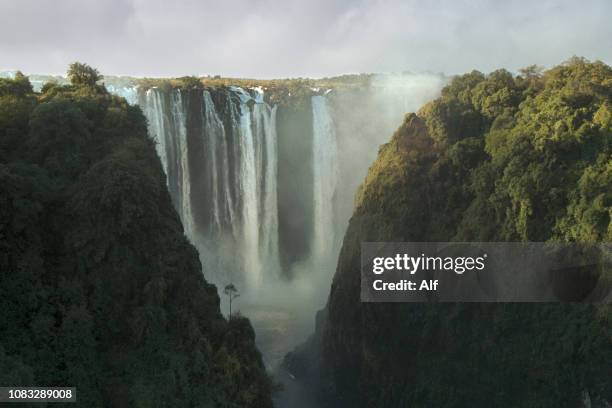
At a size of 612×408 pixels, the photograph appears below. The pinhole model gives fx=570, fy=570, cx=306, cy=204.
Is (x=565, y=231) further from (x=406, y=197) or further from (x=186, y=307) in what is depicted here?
(x=186, y=307)

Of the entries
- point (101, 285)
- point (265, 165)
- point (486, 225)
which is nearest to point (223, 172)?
point (265, 165)

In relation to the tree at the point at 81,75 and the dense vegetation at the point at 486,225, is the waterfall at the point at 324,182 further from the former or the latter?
the tree at the point at 81,75

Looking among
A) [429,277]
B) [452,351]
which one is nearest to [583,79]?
[429,277]

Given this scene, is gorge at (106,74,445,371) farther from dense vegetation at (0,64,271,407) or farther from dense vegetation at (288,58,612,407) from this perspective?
dense vegetation at (0,64,271,407)

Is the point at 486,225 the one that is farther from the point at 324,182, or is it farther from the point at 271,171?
the point at 271,171

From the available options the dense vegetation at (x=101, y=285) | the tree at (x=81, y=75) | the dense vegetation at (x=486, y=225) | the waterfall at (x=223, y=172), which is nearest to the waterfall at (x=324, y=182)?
the waterfall at (x=223, y=172)
